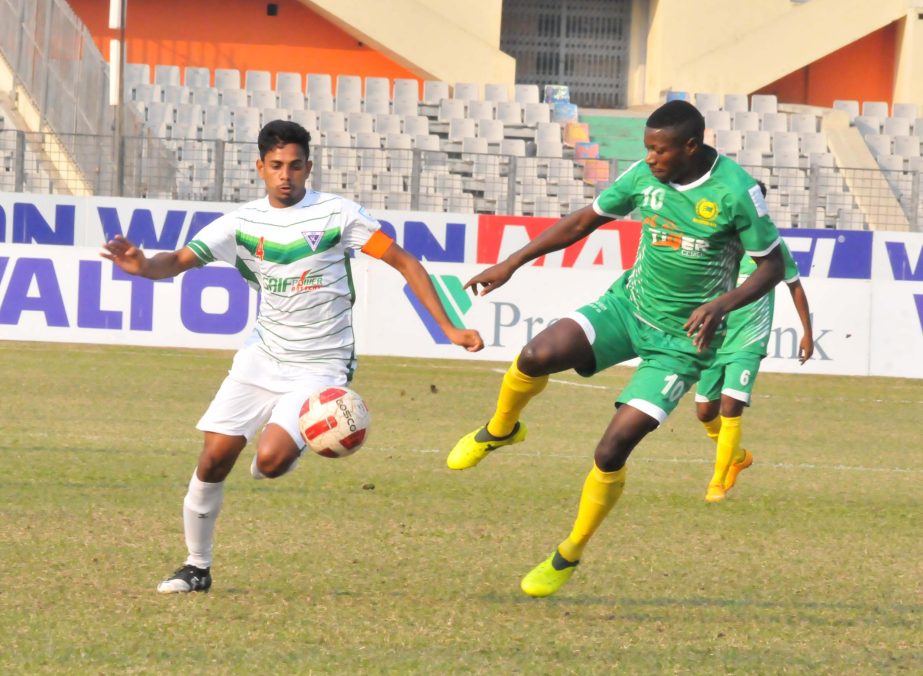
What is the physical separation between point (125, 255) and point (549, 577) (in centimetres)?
220

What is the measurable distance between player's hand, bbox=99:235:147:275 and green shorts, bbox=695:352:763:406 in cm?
482

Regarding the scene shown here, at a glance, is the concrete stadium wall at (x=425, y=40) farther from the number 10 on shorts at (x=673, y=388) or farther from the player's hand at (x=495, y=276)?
the number 10 on shorts at (x=673, y=388)

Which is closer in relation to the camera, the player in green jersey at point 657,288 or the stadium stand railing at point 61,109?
the player in green jersey at point 657,288

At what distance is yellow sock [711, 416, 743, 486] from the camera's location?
9.73m

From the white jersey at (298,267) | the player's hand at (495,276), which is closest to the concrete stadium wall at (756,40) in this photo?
the player's hand at (495,276)

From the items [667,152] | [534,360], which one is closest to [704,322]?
[667,152]

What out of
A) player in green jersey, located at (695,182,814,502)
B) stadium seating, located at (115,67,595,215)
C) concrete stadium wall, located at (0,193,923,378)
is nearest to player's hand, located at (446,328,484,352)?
player in green jersey, located at (695,182,814,502)

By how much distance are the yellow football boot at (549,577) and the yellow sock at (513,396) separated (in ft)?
3.04

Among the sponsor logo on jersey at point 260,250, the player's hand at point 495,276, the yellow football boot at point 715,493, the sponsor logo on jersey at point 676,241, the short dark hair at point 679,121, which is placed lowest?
the yellow football boot at point 715,493

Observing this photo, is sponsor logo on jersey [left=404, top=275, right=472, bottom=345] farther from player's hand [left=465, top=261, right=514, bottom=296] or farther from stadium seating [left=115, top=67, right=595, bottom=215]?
player's hand [left=465, top=261, right=514, bottom=296]

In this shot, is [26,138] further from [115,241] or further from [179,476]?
[115,241]

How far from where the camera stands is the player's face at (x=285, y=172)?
6324mm

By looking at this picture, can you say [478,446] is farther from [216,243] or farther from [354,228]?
[216,243]

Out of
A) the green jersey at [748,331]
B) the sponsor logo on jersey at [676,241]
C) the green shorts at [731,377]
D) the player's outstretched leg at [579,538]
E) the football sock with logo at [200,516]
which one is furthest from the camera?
the green jersey at [748,331]
